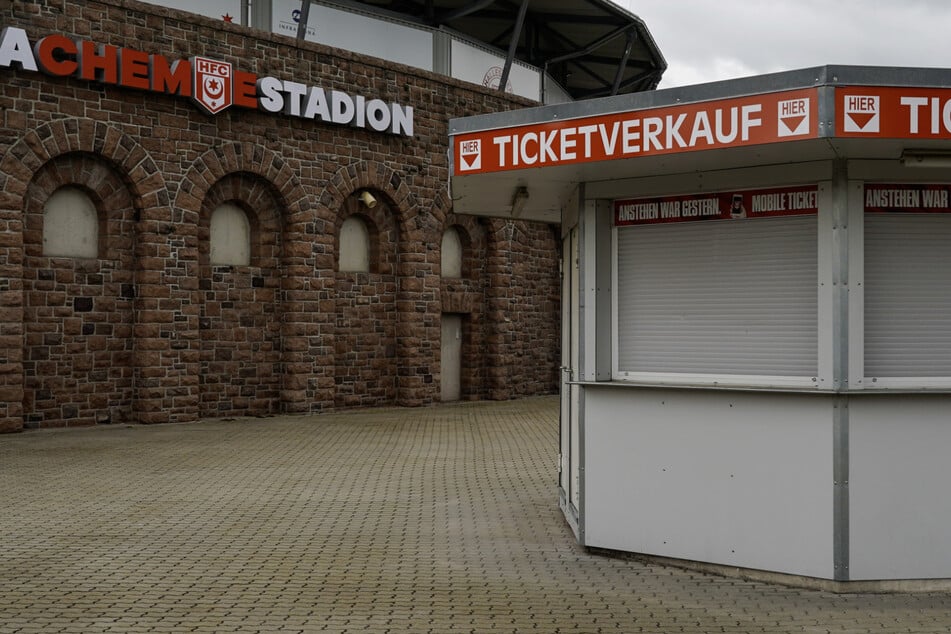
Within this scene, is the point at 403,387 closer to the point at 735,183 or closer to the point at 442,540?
the point at 442,540

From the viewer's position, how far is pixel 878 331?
7012 mm

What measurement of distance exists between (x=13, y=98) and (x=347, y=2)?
767 centimetres

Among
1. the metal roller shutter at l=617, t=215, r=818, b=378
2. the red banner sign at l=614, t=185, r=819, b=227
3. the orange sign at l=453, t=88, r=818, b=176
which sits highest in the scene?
the orange sign at l=453, t=88, r=818, b=176

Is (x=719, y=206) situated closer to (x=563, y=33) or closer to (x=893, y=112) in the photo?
(x=893, y=112)

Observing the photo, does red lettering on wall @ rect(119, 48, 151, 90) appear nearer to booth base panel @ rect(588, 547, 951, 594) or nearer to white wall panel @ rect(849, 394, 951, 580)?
booth base panel @ rect(588, 547, 951, 594)

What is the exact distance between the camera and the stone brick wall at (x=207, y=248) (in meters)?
17.3

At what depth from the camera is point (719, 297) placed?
7.51 metres

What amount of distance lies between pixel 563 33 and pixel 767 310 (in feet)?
79.5

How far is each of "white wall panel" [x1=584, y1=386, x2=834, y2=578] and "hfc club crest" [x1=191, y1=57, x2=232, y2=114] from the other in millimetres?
13133

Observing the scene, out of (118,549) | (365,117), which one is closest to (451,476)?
(118,549)

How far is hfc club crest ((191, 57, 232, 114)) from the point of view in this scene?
18938mm

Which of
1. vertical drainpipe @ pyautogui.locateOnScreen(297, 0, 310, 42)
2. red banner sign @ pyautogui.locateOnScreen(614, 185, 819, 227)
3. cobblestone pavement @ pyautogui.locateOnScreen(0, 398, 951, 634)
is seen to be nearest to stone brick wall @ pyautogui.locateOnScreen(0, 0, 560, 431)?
vertical drainpipe @ pyautogui.locateOnScreen(297, 0, 310, 42)

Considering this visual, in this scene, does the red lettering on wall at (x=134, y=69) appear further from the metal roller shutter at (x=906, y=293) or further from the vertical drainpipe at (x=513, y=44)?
the metal roller shutter at (x=906, y=293)

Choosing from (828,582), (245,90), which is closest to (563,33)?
(245,90)
